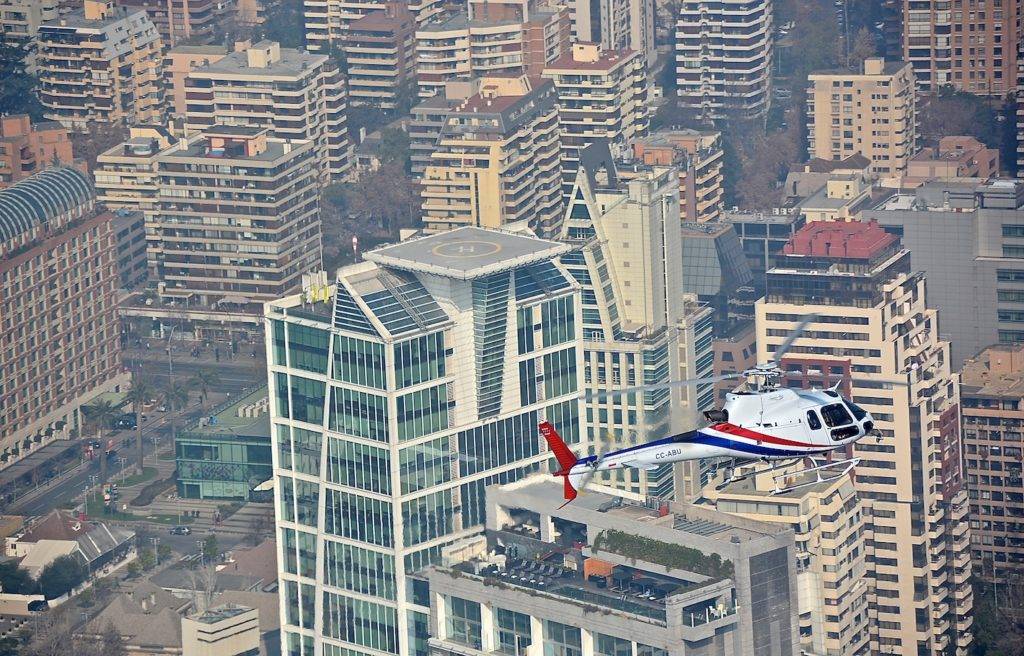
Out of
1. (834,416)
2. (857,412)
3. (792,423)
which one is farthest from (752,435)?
(857,412)

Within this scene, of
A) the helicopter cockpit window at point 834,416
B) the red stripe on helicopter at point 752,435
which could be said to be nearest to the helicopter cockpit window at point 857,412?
the helicopter cockpit window at point 834,416

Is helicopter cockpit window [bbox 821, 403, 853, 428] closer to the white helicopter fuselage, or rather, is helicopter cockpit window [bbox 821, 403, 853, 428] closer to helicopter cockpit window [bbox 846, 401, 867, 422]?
the white helicopter fuselage

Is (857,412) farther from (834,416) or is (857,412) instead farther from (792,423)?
(792,423)

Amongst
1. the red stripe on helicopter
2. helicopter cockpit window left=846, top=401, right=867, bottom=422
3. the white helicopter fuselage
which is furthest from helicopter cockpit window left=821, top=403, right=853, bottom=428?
the red stripe on helicopter

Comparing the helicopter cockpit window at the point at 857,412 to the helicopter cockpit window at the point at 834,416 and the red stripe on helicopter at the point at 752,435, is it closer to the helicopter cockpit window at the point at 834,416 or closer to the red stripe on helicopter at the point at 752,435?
the helicopter cockpit window at the point at 834,416
